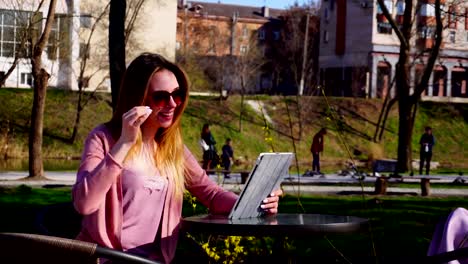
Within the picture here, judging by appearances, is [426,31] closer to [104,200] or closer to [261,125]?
[261,125]

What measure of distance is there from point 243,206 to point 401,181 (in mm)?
22289

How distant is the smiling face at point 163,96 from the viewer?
488 cm

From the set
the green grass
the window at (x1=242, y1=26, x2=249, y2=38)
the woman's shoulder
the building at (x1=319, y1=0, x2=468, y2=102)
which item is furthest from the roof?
the woman's shoulder

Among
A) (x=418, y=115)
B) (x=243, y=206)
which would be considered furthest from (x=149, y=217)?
(x=418, y=115)

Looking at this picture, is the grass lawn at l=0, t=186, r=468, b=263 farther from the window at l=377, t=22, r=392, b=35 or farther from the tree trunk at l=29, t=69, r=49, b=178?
the window at l=377, t=22, r=392, b=35

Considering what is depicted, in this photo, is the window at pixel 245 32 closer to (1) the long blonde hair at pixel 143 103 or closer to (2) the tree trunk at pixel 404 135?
(2) the tree trunk at pixel 404 135

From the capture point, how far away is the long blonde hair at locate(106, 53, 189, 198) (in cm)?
486

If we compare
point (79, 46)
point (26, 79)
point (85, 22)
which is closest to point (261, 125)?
point (79, 46)

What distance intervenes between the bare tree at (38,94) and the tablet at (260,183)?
2128 centimetres

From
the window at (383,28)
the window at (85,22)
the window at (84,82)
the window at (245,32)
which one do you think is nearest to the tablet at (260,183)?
the window at (84,82)

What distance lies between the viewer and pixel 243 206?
5094mm

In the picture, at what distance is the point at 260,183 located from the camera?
5.01m

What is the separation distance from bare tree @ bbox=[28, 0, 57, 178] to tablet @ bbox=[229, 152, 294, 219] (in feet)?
69.8

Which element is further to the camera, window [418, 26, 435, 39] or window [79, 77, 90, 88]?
window [79, 77, 90, 88]
